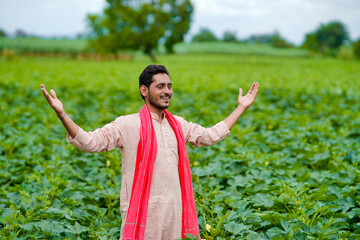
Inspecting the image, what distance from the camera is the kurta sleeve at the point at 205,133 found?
7.48 ft

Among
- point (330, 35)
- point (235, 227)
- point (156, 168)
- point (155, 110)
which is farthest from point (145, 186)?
point (330, 35)

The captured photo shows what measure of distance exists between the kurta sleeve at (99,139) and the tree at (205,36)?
89.5 m

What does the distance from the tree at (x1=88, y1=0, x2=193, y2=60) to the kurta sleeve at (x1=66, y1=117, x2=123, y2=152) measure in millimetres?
33612

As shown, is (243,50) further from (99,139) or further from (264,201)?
(99,139)

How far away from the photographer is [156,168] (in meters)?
2.04

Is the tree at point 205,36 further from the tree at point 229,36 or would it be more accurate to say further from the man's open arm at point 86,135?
the man's open arm at point 86,135

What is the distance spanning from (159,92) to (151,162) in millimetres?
416

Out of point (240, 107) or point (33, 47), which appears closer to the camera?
point (240, 107)

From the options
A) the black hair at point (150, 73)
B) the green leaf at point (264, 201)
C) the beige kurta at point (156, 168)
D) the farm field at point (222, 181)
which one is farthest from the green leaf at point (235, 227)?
the black hair at point (150, 73)

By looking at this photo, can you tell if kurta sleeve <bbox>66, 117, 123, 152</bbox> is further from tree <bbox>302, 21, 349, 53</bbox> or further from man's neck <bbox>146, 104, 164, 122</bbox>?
tree <bbox>302, 21, 349, 53</bbox>

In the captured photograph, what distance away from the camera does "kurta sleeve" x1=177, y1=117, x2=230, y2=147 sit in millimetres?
2279

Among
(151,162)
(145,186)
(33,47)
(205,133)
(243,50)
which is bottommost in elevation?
(145,186)

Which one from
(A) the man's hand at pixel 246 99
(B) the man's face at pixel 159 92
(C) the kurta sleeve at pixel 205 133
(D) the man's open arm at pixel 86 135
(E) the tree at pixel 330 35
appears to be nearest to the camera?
(D) the man's open arm at pixel 86 135

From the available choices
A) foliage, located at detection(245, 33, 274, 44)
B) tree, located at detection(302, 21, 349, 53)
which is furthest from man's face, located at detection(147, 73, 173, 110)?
foliage, located at detection(245, 33, 274, 44)
